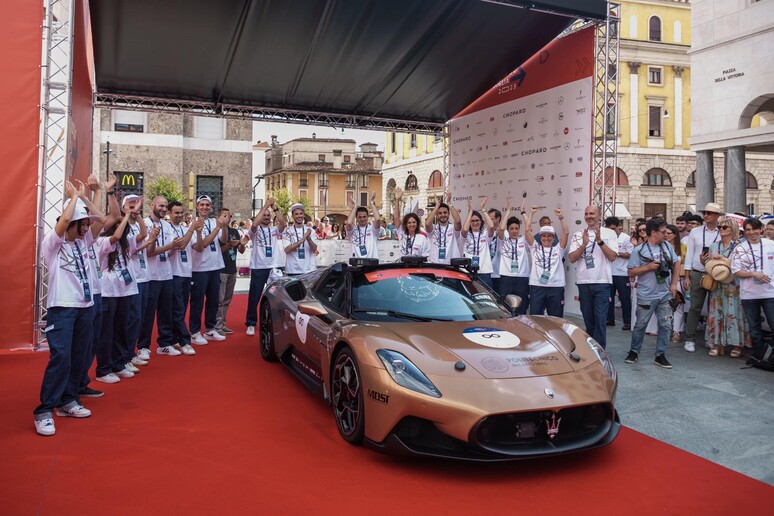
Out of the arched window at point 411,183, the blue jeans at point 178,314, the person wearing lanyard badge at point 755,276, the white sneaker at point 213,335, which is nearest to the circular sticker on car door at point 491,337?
the person wearing lanyard badge at point 755,276

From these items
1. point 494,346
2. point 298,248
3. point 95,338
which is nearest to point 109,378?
point 95,338

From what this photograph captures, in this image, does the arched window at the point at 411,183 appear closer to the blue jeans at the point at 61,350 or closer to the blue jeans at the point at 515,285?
the blue jeans at the point at 515,285

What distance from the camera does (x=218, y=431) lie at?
4.48 m

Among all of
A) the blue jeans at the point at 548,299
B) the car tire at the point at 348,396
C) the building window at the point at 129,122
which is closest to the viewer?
the car tire at the point at 348,396

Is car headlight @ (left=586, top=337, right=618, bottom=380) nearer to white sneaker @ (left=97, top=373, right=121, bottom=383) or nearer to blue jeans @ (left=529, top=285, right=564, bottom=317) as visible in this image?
blue jeans @ (left=529, top=285, right=564, bottom=317)

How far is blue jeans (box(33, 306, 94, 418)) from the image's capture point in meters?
4.46

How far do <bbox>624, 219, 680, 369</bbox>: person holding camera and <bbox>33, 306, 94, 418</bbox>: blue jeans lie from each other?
5648 millimetres

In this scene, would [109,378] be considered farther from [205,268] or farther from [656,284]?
[656,284]

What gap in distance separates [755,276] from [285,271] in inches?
240

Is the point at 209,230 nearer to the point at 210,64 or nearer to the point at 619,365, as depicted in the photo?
the point at 210,64

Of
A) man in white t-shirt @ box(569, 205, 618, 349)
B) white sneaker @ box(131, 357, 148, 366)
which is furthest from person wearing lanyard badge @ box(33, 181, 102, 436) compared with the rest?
man in white t-shirt @ box(569, 205, 618, 349)

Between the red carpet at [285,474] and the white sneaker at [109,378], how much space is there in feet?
2.79

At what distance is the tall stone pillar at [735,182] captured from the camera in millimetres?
19594

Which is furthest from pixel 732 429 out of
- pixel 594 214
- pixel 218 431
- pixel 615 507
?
pixel 218 431
